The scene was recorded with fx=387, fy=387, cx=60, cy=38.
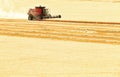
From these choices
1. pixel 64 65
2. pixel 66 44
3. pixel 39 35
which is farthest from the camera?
pixel 39 35

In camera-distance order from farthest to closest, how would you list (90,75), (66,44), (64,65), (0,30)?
(0,30)
(66,44)
(64,65)
(90,75)

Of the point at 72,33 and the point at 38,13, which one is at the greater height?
the point at 38,13

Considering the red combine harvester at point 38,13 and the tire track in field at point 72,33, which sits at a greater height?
the red combine harvester at point 38,13

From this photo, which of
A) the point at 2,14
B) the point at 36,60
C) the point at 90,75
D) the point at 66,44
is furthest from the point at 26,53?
the point at 2,14

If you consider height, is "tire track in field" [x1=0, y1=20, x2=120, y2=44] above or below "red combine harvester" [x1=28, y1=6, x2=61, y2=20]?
below

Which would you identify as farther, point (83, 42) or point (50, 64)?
point (83, 42)

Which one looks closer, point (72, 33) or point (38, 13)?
point (72, 33)

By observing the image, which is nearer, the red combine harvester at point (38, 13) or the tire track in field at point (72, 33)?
the tire track in field at point (72, 33)

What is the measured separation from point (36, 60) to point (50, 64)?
2.46 feet

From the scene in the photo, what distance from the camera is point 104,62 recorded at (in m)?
11.8

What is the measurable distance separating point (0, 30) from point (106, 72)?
1159cm

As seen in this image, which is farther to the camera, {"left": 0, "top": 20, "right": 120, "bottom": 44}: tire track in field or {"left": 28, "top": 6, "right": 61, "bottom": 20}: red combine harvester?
{"left": 28, "top": 6, "right": 61, "bottom": 20}: red combine harvester

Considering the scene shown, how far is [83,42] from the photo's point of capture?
16016 mm

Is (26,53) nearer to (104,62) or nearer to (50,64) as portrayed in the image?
(50,64)
